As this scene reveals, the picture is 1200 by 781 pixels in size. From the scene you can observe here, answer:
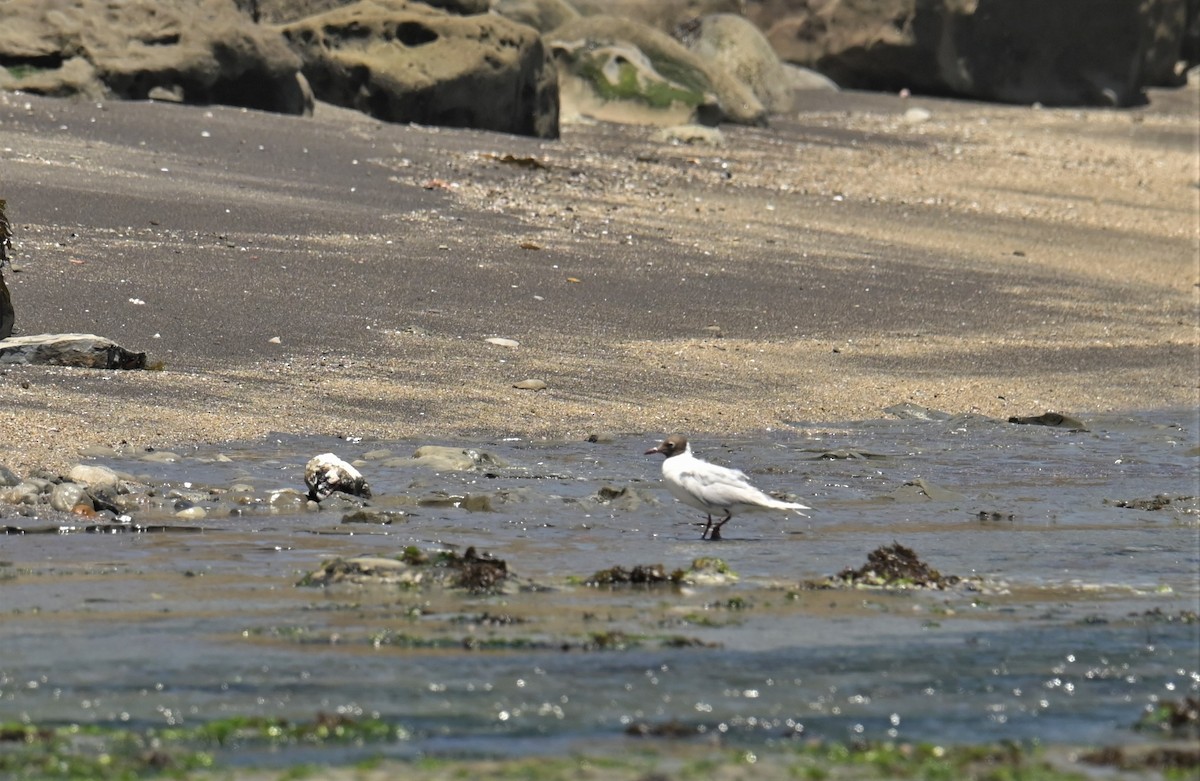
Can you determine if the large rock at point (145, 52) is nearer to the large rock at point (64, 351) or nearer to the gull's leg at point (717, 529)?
the large rock at point (64, 351)

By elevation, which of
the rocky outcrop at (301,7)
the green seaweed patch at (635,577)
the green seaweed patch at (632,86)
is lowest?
the green seaweed patch at (635,577)

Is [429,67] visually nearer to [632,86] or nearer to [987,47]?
[632,86]

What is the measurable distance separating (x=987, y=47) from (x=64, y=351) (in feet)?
64.1

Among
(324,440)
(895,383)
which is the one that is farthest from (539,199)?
(324,440)

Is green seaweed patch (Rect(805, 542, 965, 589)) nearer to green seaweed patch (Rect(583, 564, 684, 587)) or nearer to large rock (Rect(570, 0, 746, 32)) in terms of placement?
green seaweed patch (Rect(583, 564, 684, 587))

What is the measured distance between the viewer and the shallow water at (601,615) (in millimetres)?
4355

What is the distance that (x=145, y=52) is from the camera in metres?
14.9

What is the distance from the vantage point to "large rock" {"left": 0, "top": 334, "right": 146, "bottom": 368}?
816cm

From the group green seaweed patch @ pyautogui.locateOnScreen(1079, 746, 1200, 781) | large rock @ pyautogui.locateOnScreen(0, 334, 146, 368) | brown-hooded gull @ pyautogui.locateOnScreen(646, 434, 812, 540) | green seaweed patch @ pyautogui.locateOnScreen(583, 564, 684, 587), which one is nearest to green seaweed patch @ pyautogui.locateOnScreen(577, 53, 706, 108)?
large rock @ pyautogui.locateOnScreen(0, 334, 146, 368)

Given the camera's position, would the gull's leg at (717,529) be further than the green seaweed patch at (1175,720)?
Yes

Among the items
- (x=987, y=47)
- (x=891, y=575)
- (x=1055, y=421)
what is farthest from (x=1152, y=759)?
(x=987, y=47)

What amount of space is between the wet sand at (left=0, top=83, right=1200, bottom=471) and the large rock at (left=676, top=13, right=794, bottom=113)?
4.77 m

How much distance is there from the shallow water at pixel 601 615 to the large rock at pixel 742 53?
14.6 meters

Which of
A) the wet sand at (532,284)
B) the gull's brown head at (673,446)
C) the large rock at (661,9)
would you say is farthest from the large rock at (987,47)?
the gull's brown head at (673,446)
